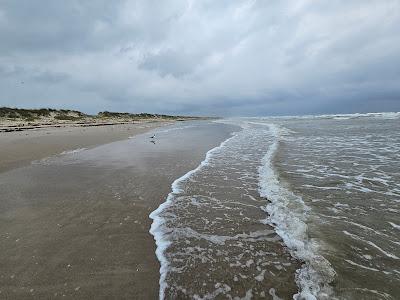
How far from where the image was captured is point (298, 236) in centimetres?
538

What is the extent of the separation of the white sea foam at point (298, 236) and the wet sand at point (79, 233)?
206 centimetres

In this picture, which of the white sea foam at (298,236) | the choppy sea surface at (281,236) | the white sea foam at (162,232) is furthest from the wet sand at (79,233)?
the white sea foam at (298,236)

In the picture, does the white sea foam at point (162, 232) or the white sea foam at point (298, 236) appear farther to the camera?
the white sea foam at point (162, 232)

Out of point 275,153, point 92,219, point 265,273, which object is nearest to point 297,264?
point 265,273

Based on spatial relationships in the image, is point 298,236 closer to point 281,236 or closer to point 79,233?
point 281,236

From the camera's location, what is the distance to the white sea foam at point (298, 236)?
3883 mm

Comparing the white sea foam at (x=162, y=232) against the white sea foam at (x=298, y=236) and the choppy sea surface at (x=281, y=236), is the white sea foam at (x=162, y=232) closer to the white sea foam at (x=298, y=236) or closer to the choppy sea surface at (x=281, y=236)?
the choppy sea surface at (x=281, y=236)

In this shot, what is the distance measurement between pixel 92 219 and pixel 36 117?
50082 mm

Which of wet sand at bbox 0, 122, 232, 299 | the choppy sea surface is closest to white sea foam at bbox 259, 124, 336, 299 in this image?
the choppy sea surface

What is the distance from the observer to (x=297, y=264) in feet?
14.6

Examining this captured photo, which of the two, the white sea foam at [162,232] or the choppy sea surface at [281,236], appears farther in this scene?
the white sea foam at [162,232]

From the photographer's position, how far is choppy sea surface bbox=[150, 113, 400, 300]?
390 cm

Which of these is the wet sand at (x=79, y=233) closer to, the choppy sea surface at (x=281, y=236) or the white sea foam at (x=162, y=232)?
the white sea foam at (x=162, y=232)

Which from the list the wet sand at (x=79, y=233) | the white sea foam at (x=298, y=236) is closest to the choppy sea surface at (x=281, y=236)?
the white sea foam at (x=298, y=236)
